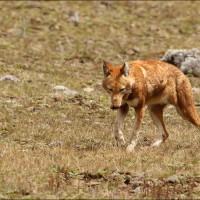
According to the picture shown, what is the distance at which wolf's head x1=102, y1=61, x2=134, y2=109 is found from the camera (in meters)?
12.1

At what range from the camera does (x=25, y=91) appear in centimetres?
1978

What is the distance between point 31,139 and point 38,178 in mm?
4088

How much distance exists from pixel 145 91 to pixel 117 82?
988 mm

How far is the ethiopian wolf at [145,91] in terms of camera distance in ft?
40.3

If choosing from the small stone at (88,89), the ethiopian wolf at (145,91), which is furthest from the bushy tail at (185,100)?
the small stone at (88,89)

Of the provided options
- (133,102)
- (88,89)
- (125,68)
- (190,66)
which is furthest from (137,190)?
(190,66)

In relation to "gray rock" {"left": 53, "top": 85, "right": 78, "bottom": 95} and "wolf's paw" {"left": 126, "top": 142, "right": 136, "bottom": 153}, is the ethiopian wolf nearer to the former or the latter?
"wolf's paw" {"left": 126, "top": 142, "right": 136, "bottom": 153}

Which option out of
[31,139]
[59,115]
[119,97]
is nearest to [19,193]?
[119,97]

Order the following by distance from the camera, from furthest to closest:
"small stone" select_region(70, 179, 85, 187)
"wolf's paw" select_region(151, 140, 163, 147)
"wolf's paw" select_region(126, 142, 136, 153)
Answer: "wolf's paw" select_region(151, 140, 163, 147) < "wolf's paw" select_region(126, 142, 136, 153) < "small stone" select_region(70, 179, 85, 187)

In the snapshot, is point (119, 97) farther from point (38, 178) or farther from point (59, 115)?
point (59, 115)

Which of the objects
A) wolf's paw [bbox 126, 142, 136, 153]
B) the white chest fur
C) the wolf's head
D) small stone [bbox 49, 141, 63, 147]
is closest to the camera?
the wolf's head

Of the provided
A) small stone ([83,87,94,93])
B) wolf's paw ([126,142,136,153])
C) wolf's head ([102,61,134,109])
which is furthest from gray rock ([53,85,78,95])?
wolf's head ([102,61,134,109])

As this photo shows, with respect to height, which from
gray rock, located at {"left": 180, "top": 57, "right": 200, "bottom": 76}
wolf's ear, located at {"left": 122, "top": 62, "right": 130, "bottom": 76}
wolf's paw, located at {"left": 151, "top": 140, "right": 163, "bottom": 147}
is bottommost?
gray rock, located at {"left": 180, "top": 57, "right": 200, "bottom": 76}

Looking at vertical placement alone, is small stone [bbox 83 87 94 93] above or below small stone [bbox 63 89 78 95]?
below
